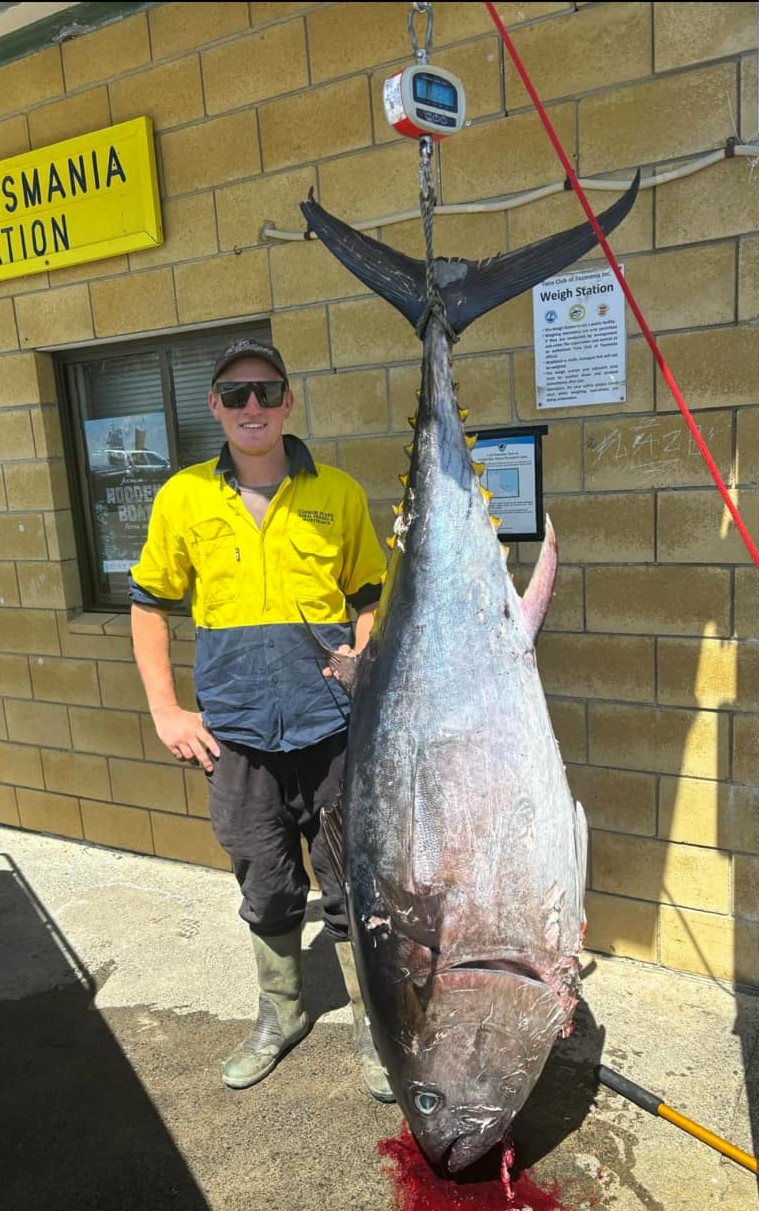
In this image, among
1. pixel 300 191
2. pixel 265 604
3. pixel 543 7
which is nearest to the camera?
pixel 265 604

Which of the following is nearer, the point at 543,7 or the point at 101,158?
the point at 543,7

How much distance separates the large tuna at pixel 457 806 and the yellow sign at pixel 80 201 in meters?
2.02

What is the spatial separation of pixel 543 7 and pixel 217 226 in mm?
1410

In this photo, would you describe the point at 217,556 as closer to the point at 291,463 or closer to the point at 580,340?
the point at 291,463

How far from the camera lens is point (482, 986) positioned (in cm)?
161

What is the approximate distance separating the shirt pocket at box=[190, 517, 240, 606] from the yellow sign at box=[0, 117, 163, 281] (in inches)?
68.6

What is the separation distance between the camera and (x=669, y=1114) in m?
2.06

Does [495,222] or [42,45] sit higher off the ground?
[42,45]

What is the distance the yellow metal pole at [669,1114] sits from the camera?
195 centimetres

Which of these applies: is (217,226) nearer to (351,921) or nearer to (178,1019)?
(351,921)

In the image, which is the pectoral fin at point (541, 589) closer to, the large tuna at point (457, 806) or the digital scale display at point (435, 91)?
the large tuna at point (457, 806)

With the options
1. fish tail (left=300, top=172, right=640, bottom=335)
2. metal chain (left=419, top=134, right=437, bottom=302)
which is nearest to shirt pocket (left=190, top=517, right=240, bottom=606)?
fish tail (left=300, top=172, right=640, bottom=335)

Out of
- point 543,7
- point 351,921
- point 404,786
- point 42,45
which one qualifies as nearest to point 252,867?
point 351,921

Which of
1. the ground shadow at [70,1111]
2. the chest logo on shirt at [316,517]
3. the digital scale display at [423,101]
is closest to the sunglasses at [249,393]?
the chest logo on shirt at [316,517]
